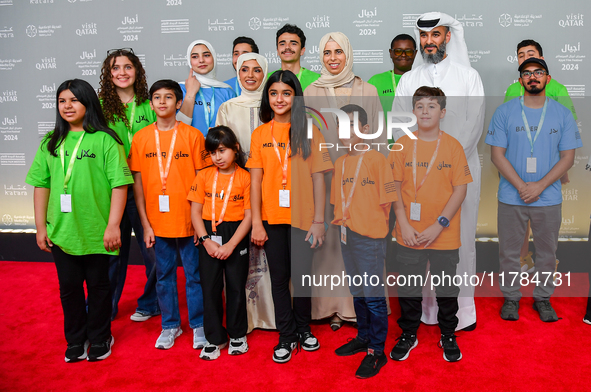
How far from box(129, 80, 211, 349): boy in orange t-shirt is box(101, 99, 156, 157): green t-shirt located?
220mm

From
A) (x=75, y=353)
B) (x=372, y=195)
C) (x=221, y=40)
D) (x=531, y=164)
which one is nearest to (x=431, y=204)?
(x=372, y=195)

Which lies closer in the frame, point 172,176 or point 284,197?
point 284,197

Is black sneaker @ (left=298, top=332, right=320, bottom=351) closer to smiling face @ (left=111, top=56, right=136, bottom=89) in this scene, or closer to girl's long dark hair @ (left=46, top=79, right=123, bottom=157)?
girl's long dark hair @ (left=46, top=79, right=123, bottom=157)

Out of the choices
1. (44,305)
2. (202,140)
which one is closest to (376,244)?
(202,140)

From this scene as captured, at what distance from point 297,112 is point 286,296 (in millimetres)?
1138

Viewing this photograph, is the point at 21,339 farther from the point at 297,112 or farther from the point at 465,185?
the point at 465,185

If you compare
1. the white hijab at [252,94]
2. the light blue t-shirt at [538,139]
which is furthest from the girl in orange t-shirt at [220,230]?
the light blue t-shirt at [538,139]

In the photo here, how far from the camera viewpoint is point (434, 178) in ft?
7.81

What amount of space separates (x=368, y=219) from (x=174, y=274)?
1360 millimetres

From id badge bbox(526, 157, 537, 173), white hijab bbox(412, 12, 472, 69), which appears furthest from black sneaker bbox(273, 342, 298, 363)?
white hijab bbox(412, 12, 472, 69)

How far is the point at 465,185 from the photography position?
242 centimetres

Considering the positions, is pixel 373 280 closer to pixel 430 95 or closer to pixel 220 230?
pixel 220 230

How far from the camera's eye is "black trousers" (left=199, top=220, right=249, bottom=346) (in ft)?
8.19

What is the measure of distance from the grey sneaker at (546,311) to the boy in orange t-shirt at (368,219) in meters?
1.39
